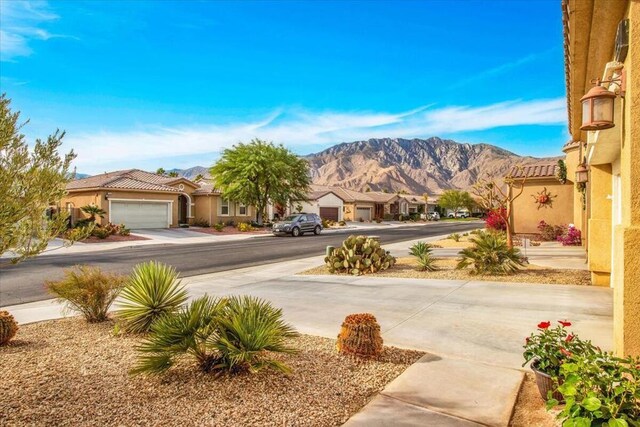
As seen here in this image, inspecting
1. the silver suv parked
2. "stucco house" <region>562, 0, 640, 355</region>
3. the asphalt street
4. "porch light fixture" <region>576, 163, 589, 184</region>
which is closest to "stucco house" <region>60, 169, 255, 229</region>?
the silver suv parked

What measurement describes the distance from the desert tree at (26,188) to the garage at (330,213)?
53395 mm

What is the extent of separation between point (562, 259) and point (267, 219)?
35.0m

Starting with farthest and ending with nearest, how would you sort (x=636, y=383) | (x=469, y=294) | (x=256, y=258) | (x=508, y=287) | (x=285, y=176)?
(x=285, y=176), (x=256, y=258), (x=508, y=287), (x=469, y=294), (x=636, y=383)

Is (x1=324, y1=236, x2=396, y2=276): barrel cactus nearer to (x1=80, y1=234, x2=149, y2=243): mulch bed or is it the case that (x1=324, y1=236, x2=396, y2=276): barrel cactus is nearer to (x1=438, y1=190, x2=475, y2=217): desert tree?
(x1=80, y1=234, x2=149, y2=243): mulch bed

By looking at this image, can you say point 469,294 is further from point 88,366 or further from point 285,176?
point 285,176

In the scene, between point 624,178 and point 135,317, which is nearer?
point 624,178

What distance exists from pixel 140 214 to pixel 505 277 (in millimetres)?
31359

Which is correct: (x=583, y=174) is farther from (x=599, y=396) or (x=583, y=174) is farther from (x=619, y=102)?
(x=599, y=396)

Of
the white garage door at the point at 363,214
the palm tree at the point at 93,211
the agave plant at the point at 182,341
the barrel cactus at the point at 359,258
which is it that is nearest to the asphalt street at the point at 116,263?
the barrel cactus at the point at 359,258

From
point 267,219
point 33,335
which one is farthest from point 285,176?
point 33,335

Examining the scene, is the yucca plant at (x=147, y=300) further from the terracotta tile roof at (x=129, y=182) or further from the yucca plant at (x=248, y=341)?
the terracotta tile roof at (x=129, y=182)

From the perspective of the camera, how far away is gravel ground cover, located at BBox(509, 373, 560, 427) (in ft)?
12.2

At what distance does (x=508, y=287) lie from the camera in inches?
391

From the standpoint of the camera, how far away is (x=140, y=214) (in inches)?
1401
